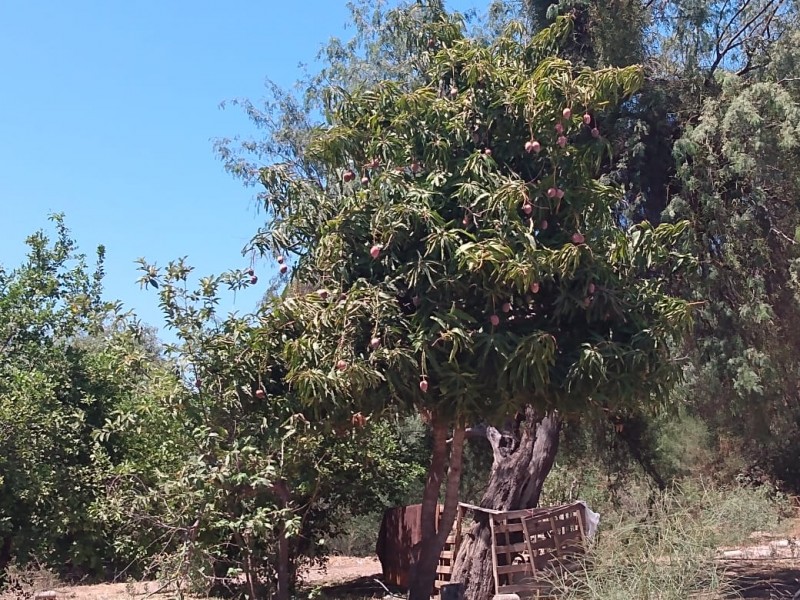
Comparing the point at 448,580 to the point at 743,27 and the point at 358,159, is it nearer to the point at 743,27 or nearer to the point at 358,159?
the point at 358,159

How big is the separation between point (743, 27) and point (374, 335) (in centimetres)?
805

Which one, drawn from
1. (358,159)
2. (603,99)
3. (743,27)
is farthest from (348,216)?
(743,27)

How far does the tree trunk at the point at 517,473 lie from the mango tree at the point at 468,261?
228cm

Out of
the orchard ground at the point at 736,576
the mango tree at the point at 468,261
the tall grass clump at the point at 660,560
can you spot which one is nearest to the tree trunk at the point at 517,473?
the orchard ground at the point at 736,576

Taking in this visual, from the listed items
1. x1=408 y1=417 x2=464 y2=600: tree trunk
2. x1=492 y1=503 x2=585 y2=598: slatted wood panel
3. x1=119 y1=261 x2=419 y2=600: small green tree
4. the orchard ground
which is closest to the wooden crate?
x1=492 y1=503 x2=585 y2=598: slatted wood panel

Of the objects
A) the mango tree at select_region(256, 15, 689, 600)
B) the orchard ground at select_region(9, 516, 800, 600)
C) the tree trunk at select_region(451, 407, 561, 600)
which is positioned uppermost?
the mango tree at select_region(256, 15, 689, 600)

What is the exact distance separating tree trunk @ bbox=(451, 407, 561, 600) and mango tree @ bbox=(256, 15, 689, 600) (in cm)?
228

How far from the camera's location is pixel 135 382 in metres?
8.86

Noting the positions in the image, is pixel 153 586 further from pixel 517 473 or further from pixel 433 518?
pixel 433 518

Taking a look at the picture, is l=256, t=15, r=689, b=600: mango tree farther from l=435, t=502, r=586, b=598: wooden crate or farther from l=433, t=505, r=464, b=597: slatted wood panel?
l=433, t=505, r=464, b=597: slatted wood panel

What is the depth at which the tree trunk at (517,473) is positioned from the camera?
10430 mm

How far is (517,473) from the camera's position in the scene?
11164mm

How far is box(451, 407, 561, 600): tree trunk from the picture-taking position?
10430 millimetres

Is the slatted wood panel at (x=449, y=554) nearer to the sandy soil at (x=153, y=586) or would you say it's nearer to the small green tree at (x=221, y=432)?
the sandy soil at (x=153, y=586)
